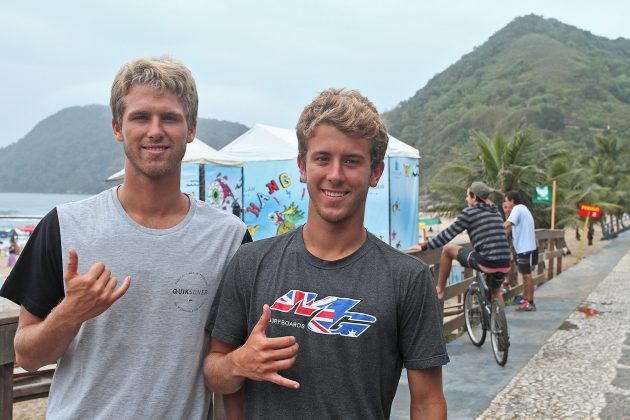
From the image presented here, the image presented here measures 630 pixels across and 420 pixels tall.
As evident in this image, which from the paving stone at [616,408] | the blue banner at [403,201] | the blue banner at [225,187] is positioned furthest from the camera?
the blue banner at [403,201]

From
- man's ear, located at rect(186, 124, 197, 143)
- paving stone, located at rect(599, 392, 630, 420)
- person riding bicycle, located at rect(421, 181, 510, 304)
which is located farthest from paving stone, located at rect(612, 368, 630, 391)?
man's ear, located at rect(186, 124, 197, 143)

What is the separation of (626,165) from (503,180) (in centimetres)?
2602

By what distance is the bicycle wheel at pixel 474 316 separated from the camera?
22.1 feet

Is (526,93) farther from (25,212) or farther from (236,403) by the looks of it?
(236,403)

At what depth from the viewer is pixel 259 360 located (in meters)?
1.56

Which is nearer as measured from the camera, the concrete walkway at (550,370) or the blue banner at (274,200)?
the concrete walkway at (550,370)

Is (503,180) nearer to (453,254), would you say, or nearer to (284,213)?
(284,213)

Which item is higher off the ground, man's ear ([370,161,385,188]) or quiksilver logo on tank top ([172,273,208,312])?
man's ear ([370,161,385,188])

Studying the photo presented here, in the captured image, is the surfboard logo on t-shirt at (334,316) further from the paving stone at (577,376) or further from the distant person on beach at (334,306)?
the paving stone at (577,376)

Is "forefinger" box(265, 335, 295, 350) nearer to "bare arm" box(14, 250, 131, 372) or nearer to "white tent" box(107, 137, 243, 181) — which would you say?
"bare arm" box(14, 250, 131, 372)

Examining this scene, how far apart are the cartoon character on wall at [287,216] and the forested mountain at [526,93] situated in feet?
149

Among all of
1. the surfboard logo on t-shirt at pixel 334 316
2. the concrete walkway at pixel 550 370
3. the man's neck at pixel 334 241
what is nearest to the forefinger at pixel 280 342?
the surfboard logo on t-shirt at pixel 334 316

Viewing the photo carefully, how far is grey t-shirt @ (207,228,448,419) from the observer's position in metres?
1.67

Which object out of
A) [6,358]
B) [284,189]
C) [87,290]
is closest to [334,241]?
[87,290]
